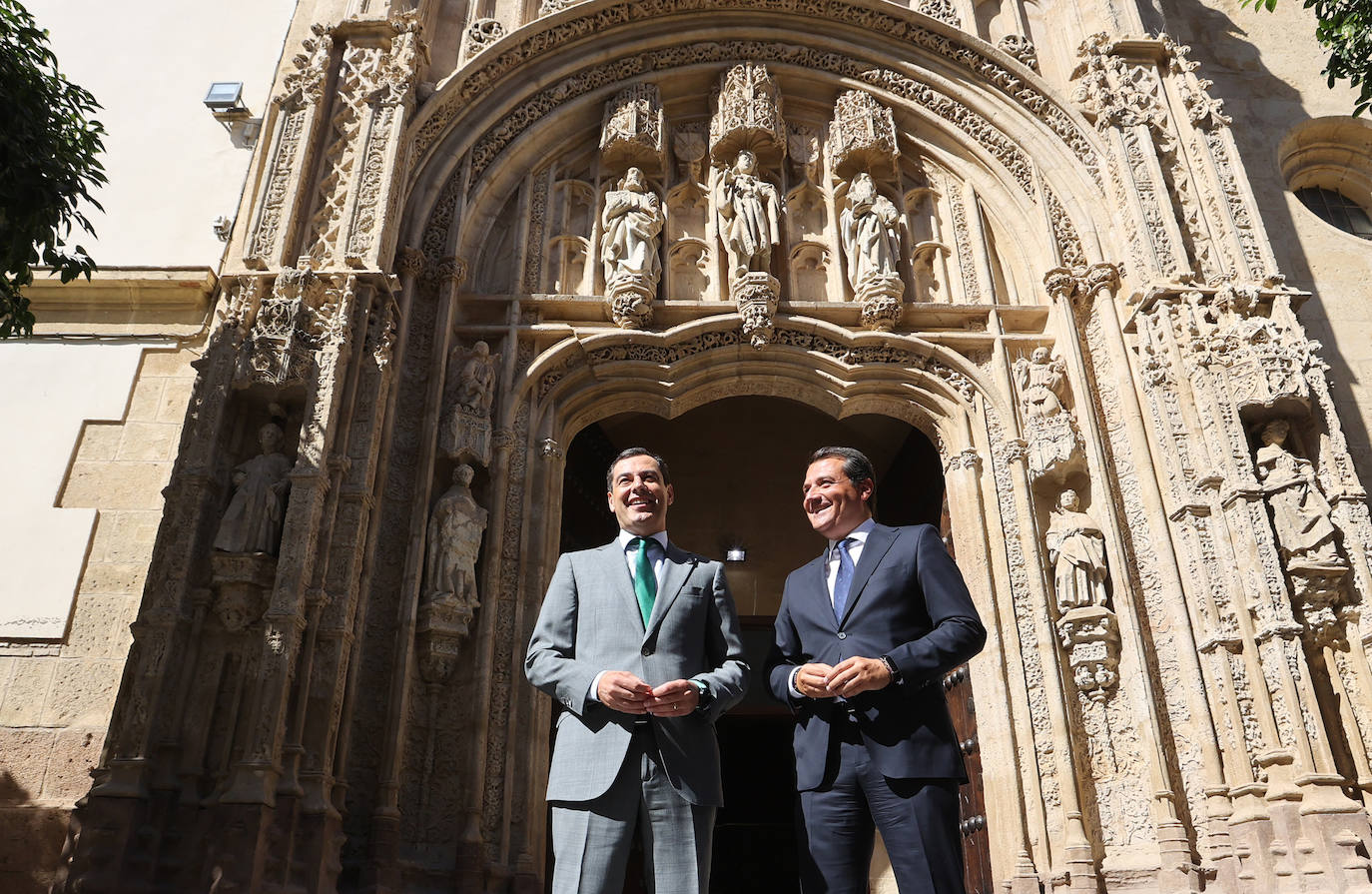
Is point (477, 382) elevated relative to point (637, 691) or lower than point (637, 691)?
elevated

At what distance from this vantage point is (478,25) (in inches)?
390

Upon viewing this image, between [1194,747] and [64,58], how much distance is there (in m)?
11.8

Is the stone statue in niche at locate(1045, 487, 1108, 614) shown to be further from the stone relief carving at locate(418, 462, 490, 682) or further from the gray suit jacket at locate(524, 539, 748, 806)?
the gray suit jacket at locate(524, 539, 748, 806)

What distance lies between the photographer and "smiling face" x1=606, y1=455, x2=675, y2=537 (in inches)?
151

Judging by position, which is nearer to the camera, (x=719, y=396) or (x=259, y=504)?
(x=259, y=504)

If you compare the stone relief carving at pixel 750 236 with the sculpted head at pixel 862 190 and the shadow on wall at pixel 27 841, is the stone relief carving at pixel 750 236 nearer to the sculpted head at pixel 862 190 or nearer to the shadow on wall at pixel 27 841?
the sculpted head at pixel 862 190

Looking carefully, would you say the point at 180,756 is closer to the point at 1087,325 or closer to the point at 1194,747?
the point at 1194,747

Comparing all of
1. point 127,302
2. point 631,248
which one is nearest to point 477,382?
point 631,248

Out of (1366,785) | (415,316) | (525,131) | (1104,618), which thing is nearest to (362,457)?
(415,316)

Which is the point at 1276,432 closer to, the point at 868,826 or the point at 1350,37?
the point at 1350,37

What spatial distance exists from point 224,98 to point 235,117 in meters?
0.21

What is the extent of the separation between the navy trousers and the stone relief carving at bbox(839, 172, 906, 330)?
627 centimetres

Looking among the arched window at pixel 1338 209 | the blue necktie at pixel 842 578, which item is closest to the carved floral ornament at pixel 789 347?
the arched window at pixel 1338 209

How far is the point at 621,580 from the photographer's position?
374 cm
